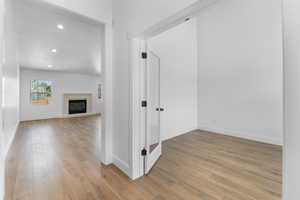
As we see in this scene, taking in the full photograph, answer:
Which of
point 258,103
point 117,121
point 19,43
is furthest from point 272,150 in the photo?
point 19,43

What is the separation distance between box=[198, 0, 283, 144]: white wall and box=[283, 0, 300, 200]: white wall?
3.14 metres

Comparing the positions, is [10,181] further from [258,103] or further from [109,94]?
[258,103]

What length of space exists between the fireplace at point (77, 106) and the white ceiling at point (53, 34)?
11.0ft

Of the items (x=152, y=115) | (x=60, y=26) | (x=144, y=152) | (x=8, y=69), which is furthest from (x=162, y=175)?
(x=8, y=69)

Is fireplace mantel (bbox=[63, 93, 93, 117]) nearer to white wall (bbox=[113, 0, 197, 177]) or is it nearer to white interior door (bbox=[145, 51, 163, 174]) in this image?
white wall (bbox=[113, 0, 197, 177])

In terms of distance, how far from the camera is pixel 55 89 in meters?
7.03

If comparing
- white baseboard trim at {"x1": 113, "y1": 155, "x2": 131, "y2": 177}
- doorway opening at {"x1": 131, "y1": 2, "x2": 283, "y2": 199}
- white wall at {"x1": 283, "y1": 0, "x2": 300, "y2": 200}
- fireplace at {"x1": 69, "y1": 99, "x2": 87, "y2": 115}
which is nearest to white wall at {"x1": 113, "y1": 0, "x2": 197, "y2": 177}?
white baseboard trim at {"x1": 113, "y1": 155, "x2": 131, "y2": 177}

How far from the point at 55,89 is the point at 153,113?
7.19 m

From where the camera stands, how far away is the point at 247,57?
11.0 feet

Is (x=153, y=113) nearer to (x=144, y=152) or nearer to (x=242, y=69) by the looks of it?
(x=144, y=152)

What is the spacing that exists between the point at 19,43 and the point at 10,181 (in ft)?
11.9

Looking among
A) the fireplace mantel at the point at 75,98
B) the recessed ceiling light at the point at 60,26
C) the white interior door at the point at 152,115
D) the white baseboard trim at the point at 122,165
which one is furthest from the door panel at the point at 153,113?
the fireplace mantel at the point at 75,98

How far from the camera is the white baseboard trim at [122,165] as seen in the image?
1.88 metres

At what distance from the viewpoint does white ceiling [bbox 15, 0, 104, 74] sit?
2.14 m
